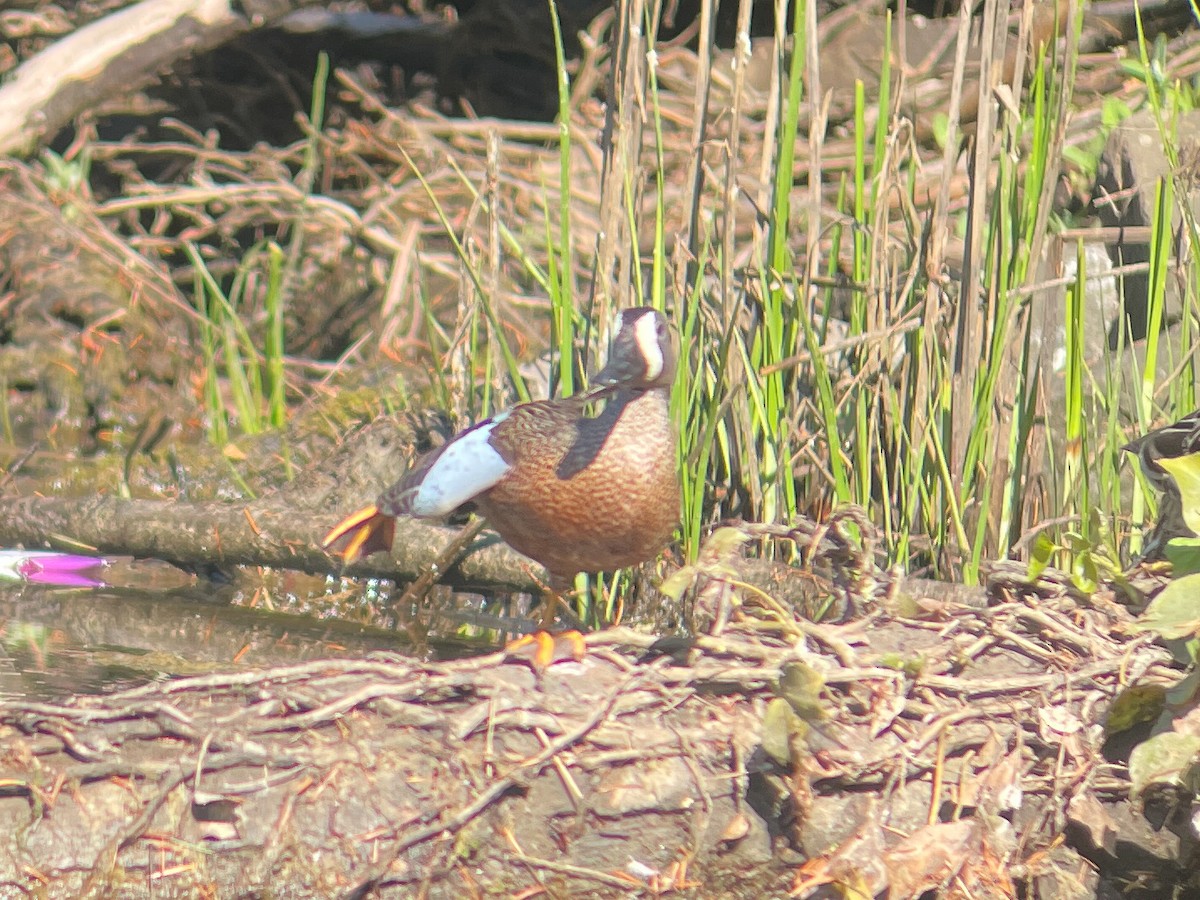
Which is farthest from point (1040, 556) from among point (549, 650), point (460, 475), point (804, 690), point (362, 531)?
point (362, 531)

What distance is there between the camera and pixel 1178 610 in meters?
2.37

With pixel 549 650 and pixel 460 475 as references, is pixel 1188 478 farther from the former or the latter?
pixel 460 475

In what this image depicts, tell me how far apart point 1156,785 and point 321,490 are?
2.99m

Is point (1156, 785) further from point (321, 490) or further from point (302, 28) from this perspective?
point (302, 28)

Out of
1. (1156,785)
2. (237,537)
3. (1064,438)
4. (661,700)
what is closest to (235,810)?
(661,700)

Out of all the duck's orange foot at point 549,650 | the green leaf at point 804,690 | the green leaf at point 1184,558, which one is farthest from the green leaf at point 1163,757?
the duck's orange foot at point 549,650

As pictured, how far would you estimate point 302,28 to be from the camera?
23.0 ft

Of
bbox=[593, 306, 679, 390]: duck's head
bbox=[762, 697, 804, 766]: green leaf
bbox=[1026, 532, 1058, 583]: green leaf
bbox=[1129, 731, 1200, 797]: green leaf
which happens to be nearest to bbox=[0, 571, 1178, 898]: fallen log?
bbox=[762, 697, 804, 766]: green leaf

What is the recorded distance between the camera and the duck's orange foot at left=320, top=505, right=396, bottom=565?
3756mm

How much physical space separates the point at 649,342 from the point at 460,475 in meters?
0.54

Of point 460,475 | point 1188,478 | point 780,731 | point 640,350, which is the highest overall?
point 640,350

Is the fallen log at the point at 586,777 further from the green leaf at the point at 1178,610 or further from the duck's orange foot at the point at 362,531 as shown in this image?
the duck's orange foot at the point at 362,531

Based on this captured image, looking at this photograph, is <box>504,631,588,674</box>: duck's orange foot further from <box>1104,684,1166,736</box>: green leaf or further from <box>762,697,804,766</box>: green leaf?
<box>1104,684,1166,736</box>: green leaf

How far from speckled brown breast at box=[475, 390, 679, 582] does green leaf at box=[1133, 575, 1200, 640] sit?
104 centimetres
